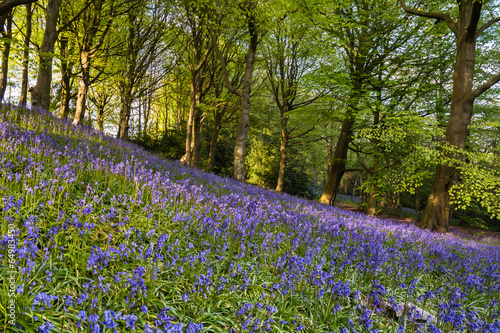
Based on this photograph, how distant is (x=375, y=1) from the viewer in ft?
39.4

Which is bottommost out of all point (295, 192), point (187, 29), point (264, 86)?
point (295, 192)

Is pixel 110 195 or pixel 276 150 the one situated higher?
pixel 276 150

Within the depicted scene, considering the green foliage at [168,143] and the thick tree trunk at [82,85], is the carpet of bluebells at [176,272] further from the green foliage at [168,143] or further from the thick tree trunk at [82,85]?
the green foliage at [168,143]

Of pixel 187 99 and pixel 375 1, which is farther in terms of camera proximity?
pixel 187 99

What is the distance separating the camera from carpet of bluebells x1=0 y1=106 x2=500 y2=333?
72.6 inches

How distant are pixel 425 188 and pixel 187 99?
22880mm

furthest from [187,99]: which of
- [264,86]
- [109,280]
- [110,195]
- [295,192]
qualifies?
[109,280]

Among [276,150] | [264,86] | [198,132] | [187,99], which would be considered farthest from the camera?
[187,99]

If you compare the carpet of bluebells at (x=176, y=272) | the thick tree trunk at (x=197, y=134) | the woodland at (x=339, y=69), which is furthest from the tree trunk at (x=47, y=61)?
the thick tree trunk at (x=197, y=134)

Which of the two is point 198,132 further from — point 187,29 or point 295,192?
point 295,192

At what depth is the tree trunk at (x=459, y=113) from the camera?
9727mm

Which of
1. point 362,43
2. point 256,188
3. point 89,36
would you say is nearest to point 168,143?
point 89,36

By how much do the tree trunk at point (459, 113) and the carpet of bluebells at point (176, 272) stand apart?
562 cm

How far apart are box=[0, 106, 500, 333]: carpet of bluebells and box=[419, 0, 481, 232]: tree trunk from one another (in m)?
5.62
